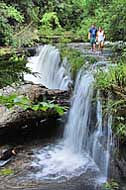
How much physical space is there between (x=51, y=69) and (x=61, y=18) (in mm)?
8760

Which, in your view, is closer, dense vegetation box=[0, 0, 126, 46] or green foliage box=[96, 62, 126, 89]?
green foliage box=[96, 62, 126, 89]

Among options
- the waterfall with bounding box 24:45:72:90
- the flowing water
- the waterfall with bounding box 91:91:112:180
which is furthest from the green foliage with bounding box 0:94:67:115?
the waterfall with bounding box 24:45:72:90

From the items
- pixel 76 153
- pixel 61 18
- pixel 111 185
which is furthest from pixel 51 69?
pixel 61 18

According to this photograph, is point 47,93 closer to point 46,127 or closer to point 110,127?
point 46,127

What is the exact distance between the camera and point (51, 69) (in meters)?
12.5

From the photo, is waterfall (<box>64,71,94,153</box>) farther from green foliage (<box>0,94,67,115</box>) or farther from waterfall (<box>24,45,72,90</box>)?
green foliage (<box>0,94,67,115</box>)

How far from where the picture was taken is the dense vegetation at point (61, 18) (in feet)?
42.8

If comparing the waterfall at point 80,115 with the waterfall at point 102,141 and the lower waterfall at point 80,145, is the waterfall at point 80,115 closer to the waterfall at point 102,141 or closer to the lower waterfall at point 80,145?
the lower waterfall at point 80,145

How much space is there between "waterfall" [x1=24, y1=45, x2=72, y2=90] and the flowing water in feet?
4.37

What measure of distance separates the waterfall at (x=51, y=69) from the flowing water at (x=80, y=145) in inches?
52.5

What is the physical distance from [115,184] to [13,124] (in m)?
3.11

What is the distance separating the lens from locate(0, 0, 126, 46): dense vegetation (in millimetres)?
13047

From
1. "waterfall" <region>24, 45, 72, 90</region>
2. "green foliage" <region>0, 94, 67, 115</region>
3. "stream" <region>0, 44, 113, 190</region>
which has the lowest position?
"stream" <region>0, 44, 113, 190</region>

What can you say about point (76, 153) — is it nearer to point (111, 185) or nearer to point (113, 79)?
point (111, 185)
